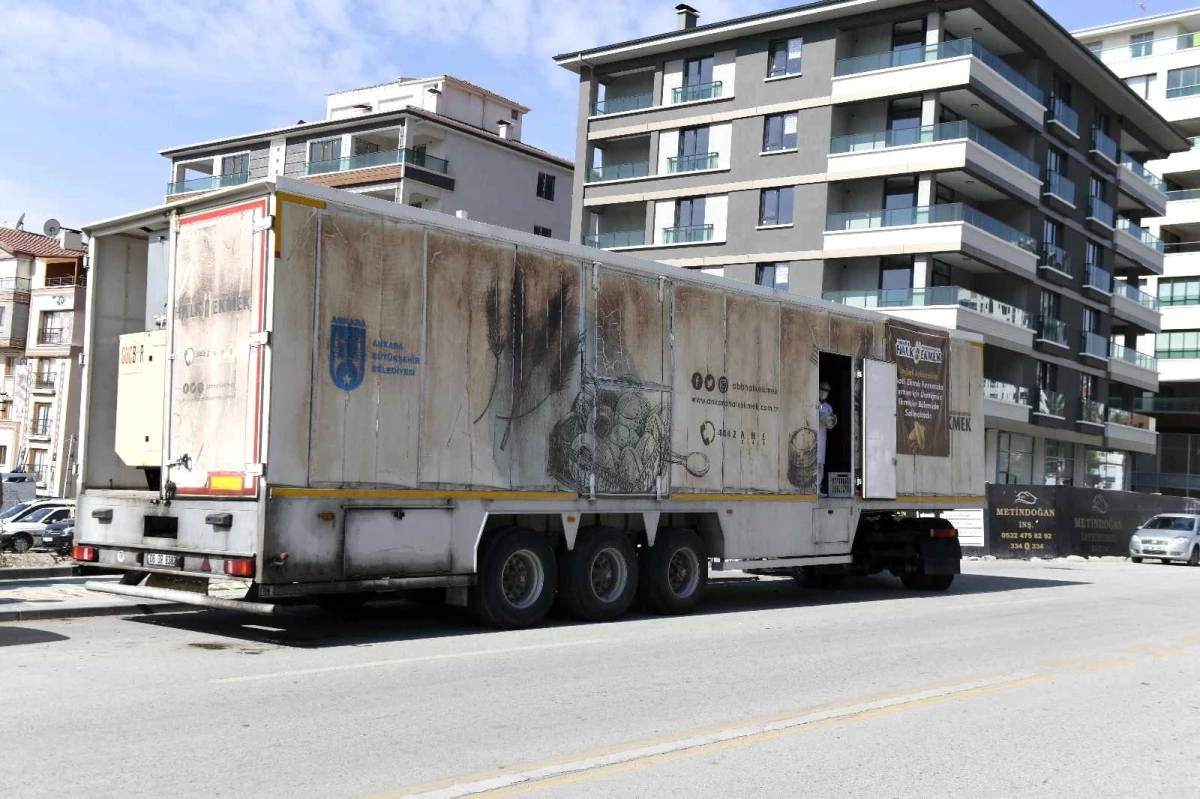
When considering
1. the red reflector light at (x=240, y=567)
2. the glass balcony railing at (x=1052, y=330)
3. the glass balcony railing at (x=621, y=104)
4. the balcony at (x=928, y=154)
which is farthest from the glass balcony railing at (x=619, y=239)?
the red reflector light at (x=240, y=567)

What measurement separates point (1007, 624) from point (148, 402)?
32.5 ft

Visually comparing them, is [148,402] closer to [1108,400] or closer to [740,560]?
[740,560]

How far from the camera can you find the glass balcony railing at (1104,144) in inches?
2298

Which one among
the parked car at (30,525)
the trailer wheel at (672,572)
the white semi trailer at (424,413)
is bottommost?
the parked car at (30,525)

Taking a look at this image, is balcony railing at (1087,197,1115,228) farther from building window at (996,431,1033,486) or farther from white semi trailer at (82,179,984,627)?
white semi trailer at (82,179,984,627)

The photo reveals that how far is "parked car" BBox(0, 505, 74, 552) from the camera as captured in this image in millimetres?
35281

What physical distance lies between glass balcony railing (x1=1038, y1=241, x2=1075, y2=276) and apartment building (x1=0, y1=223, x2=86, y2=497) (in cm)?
5514

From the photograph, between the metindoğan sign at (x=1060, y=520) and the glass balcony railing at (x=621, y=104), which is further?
the glass balcony railing at (x=621, y=104)

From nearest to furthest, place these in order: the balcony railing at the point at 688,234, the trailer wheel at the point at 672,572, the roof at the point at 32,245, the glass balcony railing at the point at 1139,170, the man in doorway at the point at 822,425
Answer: the trailer wheel at the point at 672,572
the man in doorway at the point at 822,425
the balcony railing at the point at 688,234
the glass balcony railing at the point at 1139,170
the roof at the point at 32,245

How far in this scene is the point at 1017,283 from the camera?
172ft

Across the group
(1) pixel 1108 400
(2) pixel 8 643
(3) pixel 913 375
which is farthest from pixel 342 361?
(1) pixel 1108 400

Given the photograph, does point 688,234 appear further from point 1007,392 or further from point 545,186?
point 545,186

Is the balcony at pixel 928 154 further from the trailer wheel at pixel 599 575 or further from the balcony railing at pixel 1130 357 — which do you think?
the trailer wheel at pixel 599 575

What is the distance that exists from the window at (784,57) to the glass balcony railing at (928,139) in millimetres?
3943
